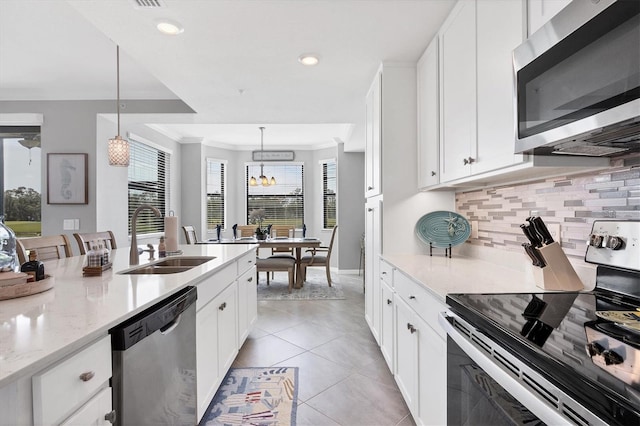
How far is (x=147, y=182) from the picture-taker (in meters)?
5.22

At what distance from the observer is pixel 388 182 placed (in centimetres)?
250

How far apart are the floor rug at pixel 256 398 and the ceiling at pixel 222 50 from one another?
7.88ft

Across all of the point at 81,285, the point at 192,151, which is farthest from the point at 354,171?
the point at 81,285

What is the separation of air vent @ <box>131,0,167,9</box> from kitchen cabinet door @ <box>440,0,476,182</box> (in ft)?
5.47

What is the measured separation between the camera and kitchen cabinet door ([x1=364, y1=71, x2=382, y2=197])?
262cm

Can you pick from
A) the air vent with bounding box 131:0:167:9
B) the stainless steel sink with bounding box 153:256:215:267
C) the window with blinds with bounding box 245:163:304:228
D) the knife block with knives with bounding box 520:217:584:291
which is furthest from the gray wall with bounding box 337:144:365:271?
the knife block with knives with bounding box 520:217:584:291

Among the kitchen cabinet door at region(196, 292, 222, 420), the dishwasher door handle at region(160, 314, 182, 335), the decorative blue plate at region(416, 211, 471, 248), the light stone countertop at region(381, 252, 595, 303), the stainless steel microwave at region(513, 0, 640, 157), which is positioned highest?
the stainless steel microwave at region(513, 0, 640, 157)

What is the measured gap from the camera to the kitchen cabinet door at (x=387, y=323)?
7.12 feet

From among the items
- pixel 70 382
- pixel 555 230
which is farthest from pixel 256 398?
pixel 555 230

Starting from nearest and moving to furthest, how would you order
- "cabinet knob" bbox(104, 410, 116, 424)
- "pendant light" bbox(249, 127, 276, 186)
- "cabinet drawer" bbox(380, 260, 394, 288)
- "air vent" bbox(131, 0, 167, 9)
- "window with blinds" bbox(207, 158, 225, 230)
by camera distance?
"cabinet knob" bbox(104, 410, 116, 424), "air vent" bbox(131, 0, 167, 9), "cabinet drawer" bbox(380, 260, 394, 288), "pendant light" bbox(249, 127, 276, 186), "window with blinds" bbox(207, 158, 225, 230)

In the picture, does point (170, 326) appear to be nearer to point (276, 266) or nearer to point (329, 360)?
point (329, 360)

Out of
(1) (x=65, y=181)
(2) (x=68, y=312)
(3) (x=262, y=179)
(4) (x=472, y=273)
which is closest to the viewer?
(2) (x=68, y=312)

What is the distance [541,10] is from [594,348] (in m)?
1.12

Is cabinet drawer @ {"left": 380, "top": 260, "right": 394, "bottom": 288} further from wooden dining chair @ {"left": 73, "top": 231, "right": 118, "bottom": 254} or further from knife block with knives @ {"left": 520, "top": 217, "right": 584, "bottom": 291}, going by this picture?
wooden dining chair @ {"left": 73, "top": 231, "right": 118, "bottom": 254}
